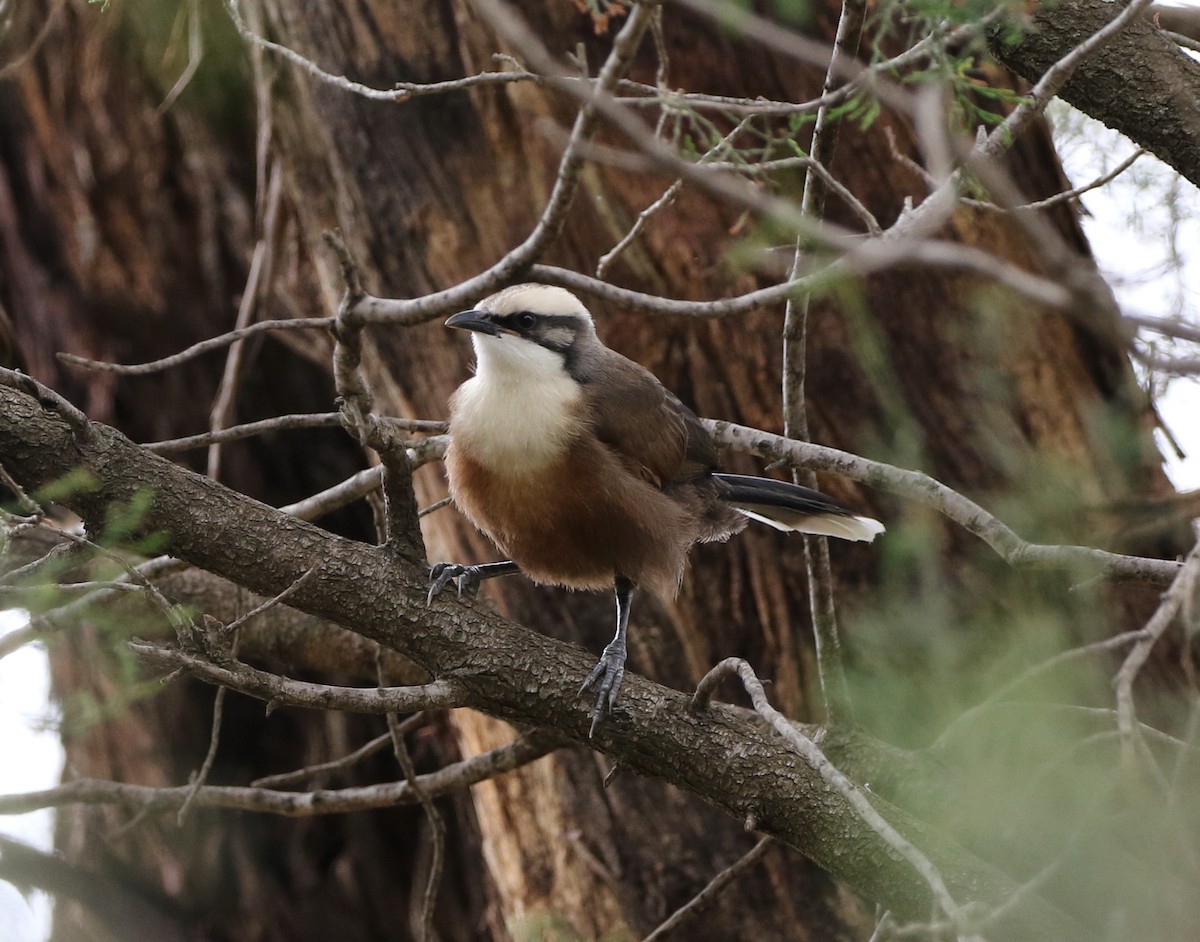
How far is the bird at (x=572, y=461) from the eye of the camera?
3471 mm

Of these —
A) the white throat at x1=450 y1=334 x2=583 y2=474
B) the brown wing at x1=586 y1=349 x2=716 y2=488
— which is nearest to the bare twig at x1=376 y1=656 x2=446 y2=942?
the white throat at x1=450 y1=334 x2=583 y2=474

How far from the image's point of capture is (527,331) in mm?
3693

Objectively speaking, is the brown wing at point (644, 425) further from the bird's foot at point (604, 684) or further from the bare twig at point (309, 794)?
the bare twig at point (309, 794)

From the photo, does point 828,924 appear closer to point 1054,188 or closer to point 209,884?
point 1054,188

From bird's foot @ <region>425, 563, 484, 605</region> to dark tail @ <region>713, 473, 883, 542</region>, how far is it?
3.11 ft

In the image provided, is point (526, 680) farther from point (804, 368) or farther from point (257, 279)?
point (257, 279)

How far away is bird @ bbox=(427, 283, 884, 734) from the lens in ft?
11.4

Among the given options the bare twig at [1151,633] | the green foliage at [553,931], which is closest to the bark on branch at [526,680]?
the bare twig at [1151,633]

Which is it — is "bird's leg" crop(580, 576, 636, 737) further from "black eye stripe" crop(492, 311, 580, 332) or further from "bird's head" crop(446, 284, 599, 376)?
"black eye stripe" crop(492, 311, 580, 332)

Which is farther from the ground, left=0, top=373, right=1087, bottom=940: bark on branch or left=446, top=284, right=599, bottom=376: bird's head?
left=446, top=284, right=599, bottom=376: bird's head

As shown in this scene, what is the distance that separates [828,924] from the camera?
4.39m

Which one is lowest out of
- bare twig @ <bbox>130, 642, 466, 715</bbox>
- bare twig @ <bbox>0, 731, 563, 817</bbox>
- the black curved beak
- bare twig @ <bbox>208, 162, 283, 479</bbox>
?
bare twig @ <bbox>130, 642, 466, 715</bbox>

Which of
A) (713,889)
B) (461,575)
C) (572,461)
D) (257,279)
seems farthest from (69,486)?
(257,279)

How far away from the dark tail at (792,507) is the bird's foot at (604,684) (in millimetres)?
1065
